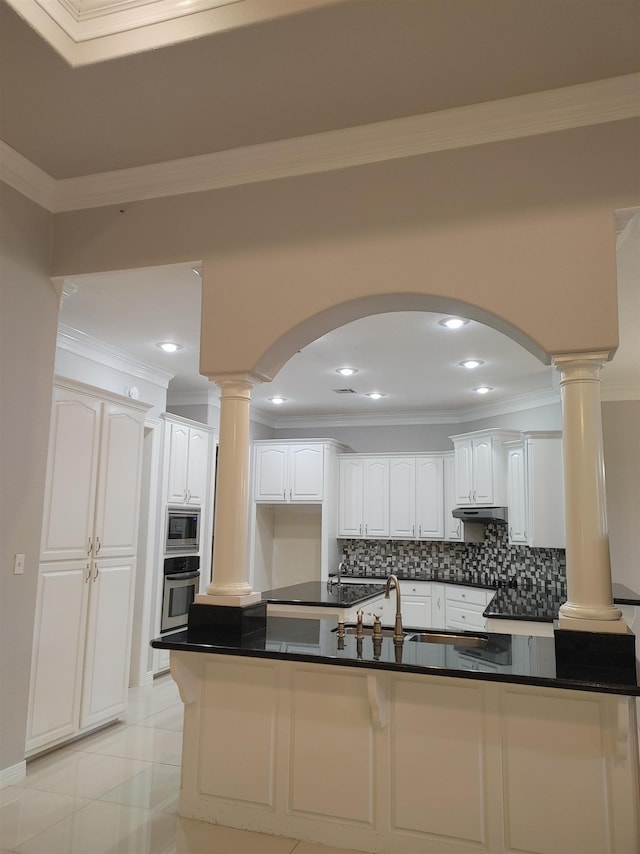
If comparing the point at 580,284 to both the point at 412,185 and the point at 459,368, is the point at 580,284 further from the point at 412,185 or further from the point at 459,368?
the point at 459,368

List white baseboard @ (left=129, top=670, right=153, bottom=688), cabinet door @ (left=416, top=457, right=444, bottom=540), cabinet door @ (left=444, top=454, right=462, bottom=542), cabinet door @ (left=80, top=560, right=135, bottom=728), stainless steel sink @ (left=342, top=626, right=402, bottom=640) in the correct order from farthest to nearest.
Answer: cabinet door @ (left=416, top=457, right=444, bottom=540) < cabinet door @ (left=444, top=454, right=462, bottom=542) < white baseboard @ (left=129, top=670, right=153, bottom=688) < cabinet door @ (left=80, top=560, right=135, bottom=728) < stainless steel sink @ (left=342, top=626, right=402, bottom=640)

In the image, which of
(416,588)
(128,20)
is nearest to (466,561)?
(416,588)

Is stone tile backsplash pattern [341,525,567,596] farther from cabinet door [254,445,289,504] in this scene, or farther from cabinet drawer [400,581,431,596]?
cabinet door [254,445,289,504]

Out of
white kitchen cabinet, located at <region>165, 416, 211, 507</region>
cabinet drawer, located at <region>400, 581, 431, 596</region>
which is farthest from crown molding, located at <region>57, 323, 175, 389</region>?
cabinet drawer, located at <region>400, 581, 431, 596</region>

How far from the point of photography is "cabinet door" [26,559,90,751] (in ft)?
11.5

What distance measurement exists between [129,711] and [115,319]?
2868 millimetres

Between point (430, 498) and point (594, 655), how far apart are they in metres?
4.97

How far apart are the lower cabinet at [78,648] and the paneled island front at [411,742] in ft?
4.18

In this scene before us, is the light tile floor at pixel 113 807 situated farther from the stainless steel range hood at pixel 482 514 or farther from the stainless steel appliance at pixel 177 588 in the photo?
the stainless steel range hood at pixel 482 514

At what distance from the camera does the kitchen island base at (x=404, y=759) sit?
2.21 meters

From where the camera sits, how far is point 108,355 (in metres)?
5.09

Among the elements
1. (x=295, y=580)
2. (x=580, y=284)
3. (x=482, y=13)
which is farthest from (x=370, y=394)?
(x=482, y=13)

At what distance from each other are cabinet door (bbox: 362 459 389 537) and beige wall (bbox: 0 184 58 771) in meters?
4.76

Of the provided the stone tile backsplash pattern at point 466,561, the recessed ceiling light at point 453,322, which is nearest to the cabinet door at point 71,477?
the recessed ceiling light at point 453,322
